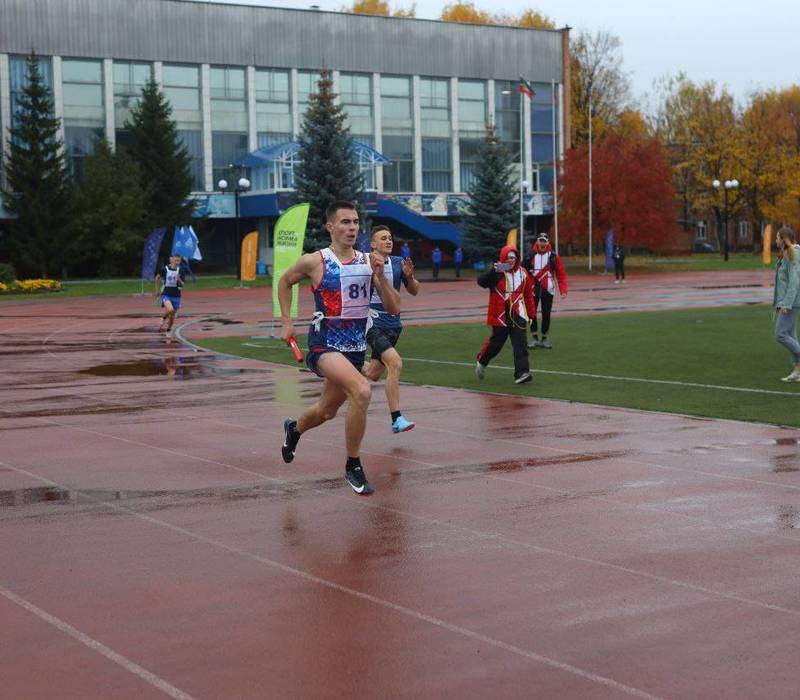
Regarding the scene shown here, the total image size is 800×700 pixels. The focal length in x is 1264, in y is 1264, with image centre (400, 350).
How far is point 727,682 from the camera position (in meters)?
5.20

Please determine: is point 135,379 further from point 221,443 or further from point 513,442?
point 513,442

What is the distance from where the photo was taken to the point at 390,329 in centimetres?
1348

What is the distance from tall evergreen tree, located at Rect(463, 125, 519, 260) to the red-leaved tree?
3.94 meters

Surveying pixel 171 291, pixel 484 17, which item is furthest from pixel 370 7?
pixel 171 291

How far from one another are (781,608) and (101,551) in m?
4.00

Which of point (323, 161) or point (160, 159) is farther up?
point (160, 159)

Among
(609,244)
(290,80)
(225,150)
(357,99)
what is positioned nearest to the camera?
(609,244)

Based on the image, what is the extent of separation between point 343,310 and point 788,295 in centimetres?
859

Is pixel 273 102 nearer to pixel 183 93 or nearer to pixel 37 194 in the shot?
pixel 183 93

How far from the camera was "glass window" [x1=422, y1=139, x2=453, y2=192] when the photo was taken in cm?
8588

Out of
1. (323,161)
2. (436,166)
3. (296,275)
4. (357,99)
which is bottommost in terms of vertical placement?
(296,275)

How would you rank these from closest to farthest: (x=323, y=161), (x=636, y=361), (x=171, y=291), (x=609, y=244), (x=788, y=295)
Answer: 1. (x=788, y=295)
2. (x=636, y=361)
3. (x=171, y=291)
4. (x=323, y=161)
5. (x=609, y=244)

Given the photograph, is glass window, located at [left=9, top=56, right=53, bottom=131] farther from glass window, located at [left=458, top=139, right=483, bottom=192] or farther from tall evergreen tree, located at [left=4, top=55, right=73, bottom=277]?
glass window, located at [left=458, top=139, right=483, bottom=192]

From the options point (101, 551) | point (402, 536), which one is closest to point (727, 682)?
point (402, 536)
